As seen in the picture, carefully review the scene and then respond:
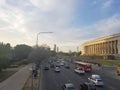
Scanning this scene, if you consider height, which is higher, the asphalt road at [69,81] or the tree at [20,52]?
the tree at [20,52]

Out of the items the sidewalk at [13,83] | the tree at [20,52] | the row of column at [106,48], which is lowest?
the sidewalk at [13,83]

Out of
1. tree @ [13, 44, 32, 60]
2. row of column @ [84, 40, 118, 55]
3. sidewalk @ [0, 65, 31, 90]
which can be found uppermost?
row of column @ [84, 40, 118, 55]

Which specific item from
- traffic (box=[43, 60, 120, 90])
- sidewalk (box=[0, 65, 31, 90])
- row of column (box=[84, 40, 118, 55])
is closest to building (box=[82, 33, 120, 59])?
row of column (box=[84, 40, 118, 55])

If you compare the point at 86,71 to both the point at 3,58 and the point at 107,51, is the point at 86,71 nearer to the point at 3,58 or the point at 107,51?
the point at 3,58

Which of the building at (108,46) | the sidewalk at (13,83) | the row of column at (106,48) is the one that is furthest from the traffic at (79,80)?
the row of column at (106,48)

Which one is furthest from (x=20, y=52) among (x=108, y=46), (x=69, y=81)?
(x=69, y=81)

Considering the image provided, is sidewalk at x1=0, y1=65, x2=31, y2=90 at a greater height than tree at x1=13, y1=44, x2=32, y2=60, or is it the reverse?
tree at x1=13, y1=44, x2=32, y2=60

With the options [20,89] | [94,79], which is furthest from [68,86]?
[94,79]

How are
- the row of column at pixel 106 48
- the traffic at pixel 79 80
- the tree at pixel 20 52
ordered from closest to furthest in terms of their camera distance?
the traffic at pixel 79 80 → the tree at pixel 20 52 → the row of column at pixel 106 48

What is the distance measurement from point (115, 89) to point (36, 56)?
56821mm

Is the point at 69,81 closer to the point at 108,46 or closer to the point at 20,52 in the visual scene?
the point at 20,52

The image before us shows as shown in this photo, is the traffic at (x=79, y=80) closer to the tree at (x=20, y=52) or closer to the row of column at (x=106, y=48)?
the tree at (x=20, y=52)

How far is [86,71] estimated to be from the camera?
6575 cm

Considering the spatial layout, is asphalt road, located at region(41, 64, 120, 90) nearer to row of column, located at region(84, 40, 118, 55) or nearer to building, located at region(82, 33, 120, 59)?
building, located at region(82, 33, 120, 59)
